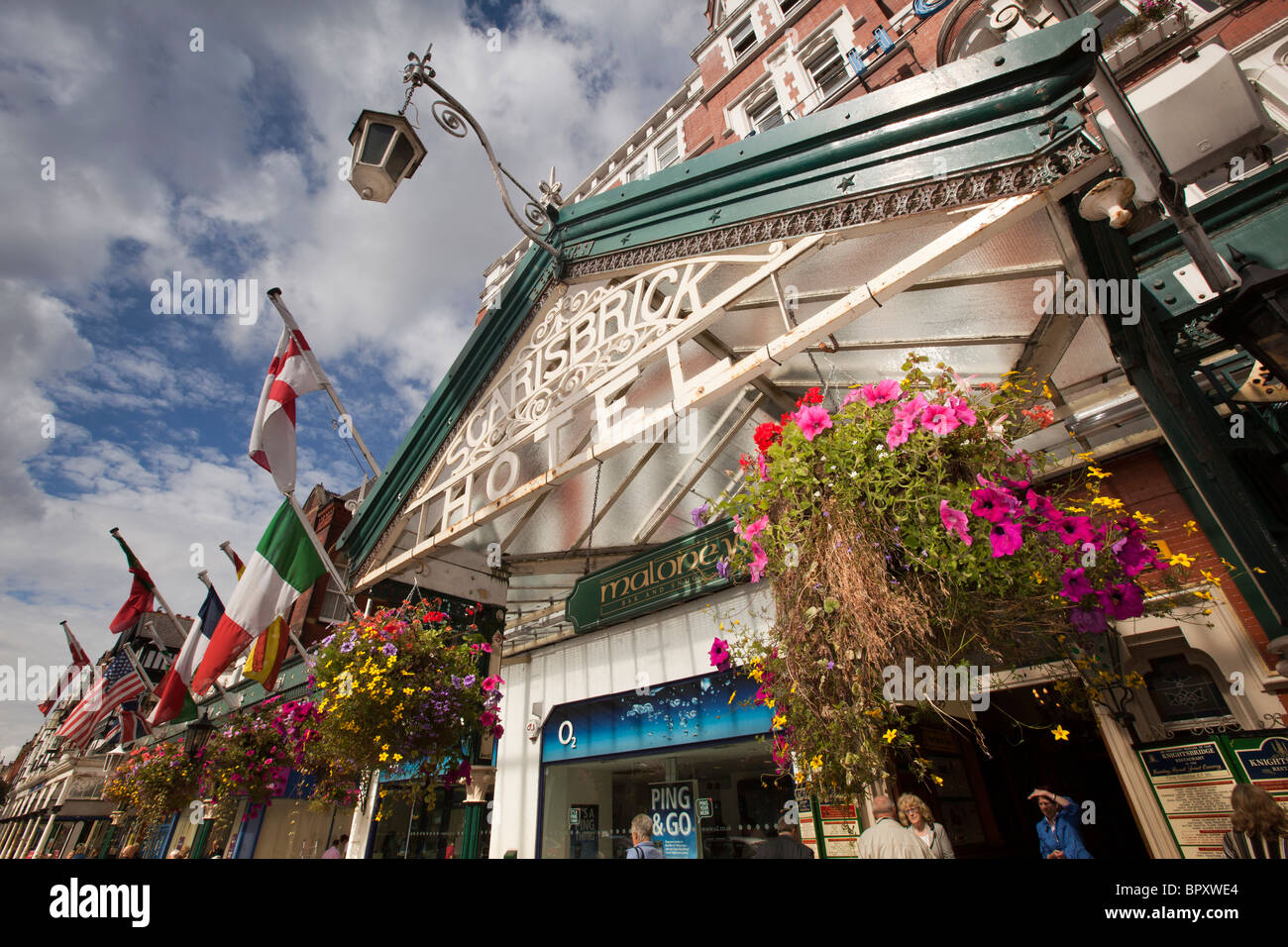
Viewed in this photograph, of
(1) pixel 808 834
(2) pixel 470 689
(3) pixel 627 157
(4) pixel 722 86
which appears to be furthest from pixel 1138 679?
(3) pixel 627 157

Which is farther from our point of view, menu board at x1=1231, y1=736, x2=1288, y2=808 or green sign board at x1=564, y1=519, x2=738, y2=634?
green sign board at x1=564, y1=519, x2=738, y2=634

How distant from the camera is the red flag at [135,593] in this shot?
10977 millimetres

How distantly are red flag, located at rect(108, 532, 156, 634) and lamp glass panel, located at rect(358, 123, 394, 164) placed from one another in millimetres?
9921

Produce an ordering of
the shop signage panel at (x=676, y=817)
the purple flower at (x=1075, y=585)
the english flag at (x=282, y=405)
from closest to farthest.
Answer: the purple flower at (x=1075, y=585), the shop signage panel at (x=676, y=817), the english flag at (x=282, y=405)

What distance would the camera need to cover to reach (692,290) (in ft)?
14.4

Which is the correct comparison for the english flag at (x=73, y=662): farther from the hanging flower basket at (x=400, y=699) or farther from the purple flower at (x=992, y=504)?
the purple flower at (x=992, y=504)

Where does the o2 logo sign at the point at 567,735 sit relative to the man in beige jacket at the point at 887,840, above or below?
above

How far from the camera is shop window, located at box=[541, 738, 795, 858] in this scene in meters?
5.56

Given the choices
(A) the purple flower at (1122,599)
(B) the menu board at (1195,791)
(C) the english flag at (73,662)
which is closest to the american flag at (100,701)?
(C) the english flag at (73,662)

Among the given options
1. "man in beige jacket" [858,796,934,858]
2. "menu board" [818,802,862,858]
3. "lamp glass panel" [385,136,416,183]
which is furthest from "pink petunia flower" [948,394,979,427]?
"lamp glass panel" [385,136,416,183]

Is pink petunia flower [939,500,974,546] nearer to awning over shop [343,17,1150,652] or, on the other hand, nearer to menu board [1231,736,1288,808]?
awning over shop [343,17,1150,652]

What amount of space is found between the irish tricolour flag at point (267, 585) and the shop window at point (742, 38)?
1562cm
